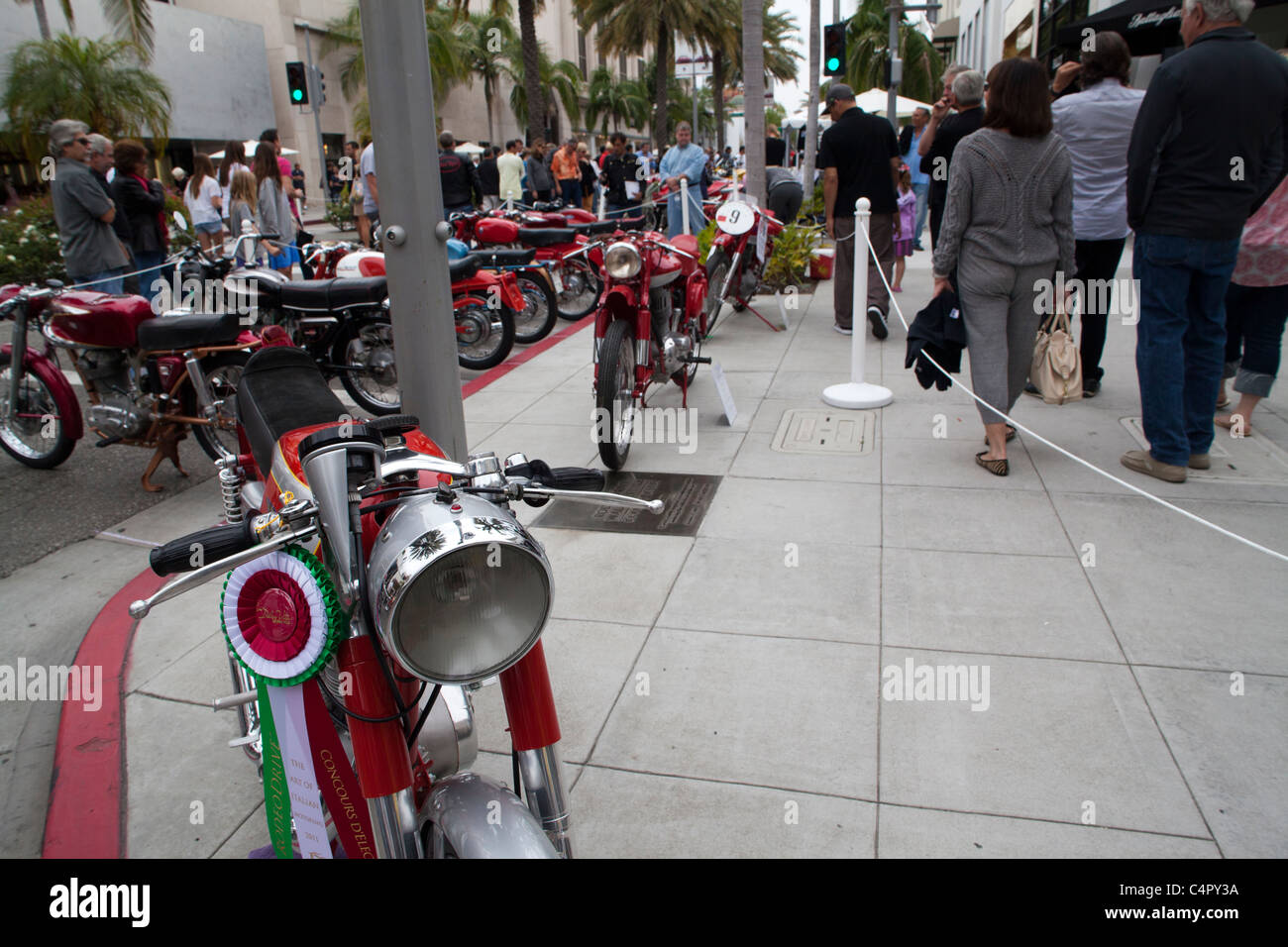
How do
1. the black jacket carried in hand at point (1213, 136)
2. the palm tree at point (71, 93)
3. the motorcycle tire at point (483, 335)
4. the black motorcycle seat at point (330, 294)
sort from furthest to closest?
the palm tree at point (71, 93) → the motorcycle tire at point (483, 335) → the black motorcycle seat at point (330, 294) → the black jacket carried in hand at point (1213, 136)

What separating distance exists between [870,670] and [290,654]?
2.26m

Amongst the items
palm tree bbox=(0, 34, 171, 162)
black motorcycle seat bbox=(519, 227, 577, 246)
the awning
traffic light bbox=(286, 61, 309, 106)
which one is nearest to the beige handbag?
black motorcycle seat bbox=(519, 227, 577, 246)

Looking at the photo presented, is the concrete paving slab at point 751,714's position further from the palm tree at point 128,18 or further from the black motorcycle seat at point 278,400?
the palm tree at point 128,18

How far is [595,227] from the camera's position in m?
9.23

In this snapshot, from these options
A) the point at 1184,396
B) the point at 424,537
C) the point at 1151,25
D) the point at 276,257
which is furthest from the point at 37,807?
the point at 1151,25

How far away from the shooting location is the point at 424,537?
143 cm

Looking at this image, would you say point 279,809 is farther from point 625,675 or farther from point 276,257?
point 276,257

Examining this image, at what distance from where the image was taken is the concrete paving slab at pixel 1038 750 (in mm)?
2625

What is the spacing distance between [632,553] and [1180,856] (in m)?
2.52

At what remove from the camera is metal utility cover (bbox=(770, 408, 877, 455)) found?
18.8ft

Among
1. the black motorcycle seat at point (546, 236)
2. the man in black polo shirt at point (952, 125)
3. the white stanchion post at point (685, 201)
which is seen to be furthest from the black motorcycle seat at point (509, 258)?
the man in black polo shirt at point (952, 125)

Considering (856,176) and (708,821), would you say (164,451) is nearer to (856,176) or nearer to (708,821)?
(708,821)

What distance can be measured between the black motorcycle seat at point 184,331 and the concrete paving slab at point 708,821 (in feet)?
11.9

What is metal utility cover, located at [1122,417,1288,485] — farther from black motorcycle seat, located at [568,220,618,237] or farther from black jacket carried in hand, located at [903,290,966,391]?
black motorcycle seat, located at [568,220,618,237]
